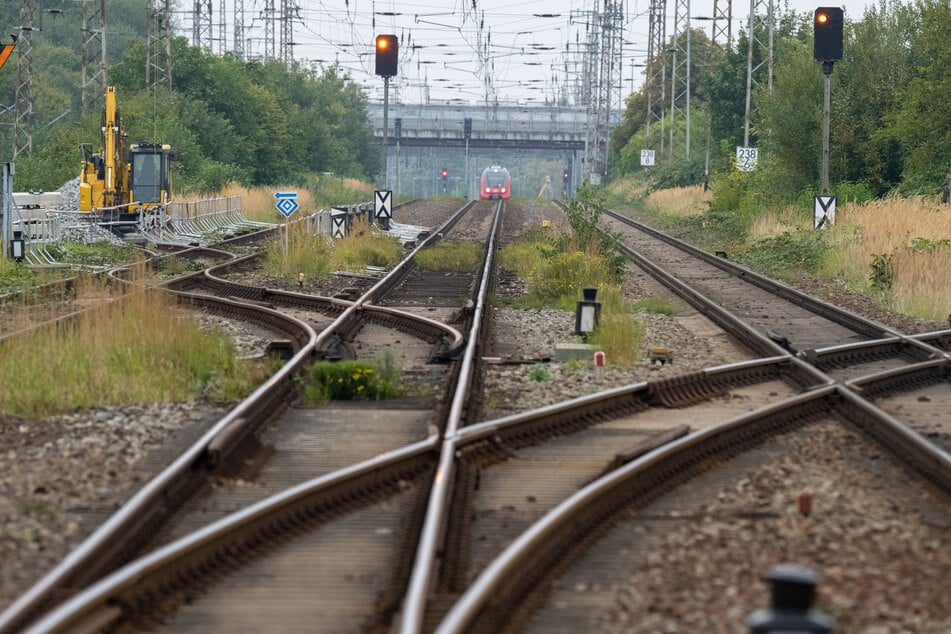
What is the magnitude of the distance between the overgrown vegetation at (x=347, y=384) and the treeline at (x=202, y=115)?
1449 inches

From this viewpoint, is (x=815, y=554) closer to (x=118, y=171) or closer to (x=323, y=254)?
(x=323, y=254)

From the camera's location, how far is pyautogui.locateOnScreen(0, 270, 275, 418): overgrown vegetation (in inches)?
428

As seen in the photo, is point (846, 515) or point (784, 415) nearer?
point (846, 515)

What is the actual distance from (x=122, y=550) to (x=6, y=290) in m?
15.0

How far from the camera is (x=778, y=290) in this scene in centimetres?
2195

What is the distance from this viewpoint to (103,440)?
9.31 meters

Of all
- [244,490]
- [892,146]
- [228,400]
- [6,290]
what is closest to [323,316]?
[6,290]

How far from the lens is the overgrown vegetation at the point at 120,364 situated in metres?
10.9

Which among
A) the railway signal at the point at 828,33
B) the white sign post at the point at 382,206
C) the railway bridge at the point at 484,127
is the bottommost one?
the white sign post at the point at 382,206

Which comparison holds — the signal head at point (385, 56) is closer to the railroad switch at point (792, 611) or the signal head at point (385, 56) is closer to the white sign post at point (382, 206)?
the white sign post at point (382, 206)

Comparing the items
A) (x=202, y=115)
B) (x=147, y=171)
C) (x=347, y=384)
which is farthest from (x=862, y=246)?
(x=202, y=115)

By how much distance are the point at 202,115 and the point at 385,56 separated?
26.5 m

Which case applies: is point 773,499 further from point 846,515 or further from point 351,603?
point 351,603

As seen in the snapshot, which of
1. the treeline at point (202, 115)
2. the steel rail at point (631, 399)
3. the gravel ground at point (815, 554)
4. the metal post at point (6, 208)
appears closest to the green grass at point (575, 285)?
the steel rail at point (631, 399)
